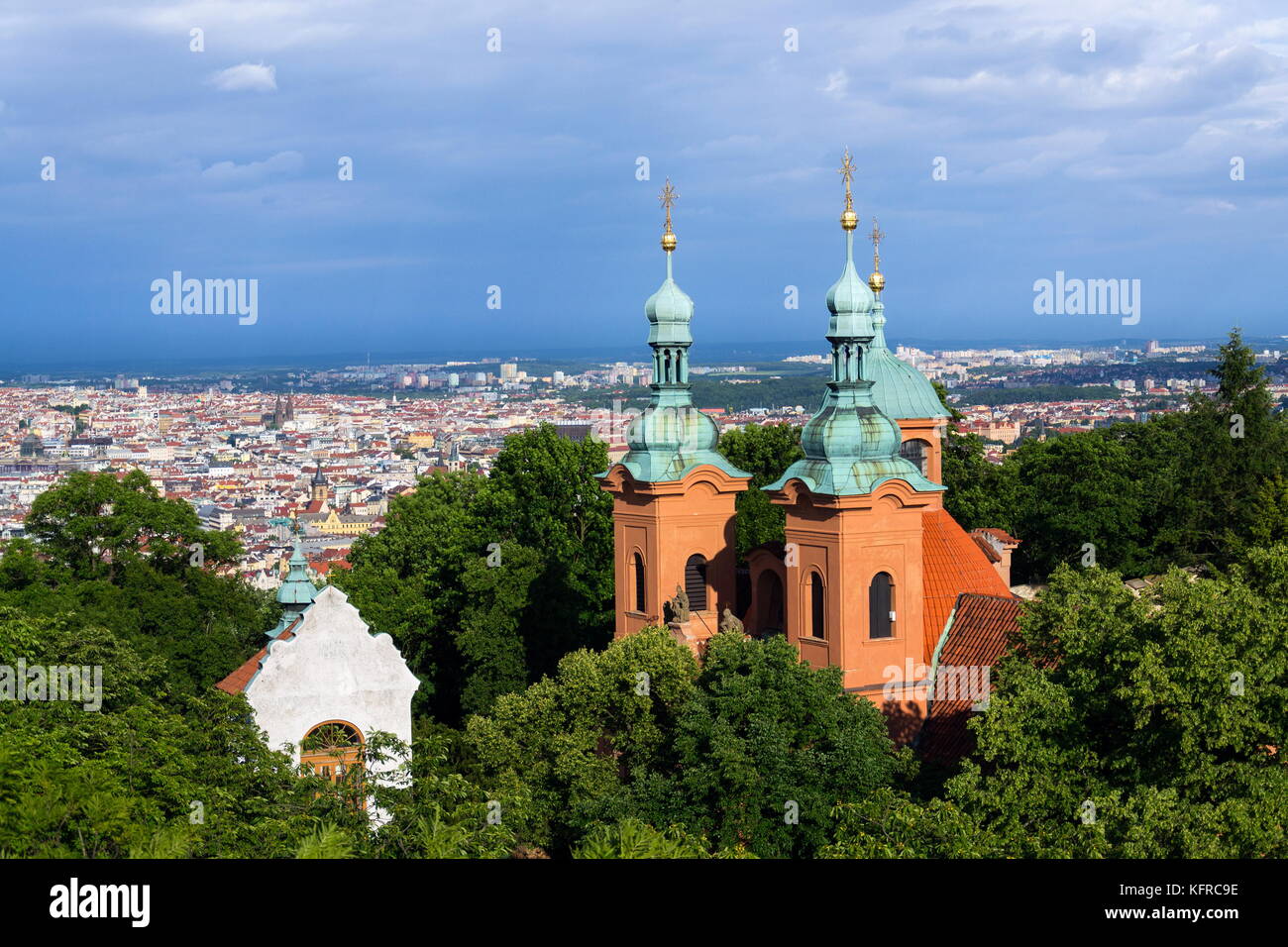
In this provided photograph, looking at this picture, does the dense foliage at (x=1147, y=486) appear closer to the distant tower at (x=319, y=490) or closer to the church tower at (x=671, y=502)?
the church tower at (x=671, y=502)

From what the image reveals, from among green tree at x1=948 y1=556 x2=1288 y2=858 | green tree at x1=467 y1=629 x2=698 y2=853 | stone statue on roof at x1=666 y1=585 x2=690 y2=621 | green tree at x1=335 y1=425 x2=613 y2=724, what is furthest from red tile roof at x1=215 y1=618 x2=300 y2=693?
green tree at x1=948 y1=556 x2=1288 y2=858

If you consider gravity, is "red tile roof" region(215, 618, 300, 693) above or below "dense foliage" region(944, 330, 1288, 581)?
below

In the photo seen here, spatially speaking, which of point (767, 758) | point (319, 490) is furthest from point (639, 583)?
point (319, 490)

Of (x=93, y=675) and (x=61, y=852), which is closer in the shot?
(x=61, y=852)

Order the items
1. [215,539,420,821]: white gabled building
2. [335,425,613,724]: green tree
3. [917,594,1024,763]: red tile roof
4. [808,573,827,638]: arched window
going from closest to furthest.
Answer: [917,594,1024,763]: red tile roof → [215,539,420,821]: white gabled building → [808,573,827,638]: arched window → [335,425,613,724]: green tree

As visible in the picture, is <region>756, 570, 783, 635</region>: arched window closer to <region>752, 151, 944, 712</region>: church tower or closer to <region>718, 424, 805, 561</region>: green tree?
<region>752, 151, 944, 712</region>: church tower
